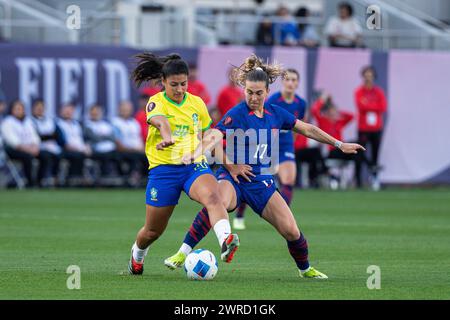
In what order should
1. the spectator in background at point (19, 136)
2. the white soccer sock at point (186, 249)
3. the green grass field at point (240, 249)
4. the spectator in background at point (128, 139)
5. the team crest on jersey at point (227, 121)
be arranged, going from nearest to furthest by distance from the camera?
the green grass field at point (240, 249) < the team crest on jersey at point (227, 121) < the white soccer sock at point (186, 249) < the spectator in background at point (19, 136) < the spectator in background at point (128, 139)

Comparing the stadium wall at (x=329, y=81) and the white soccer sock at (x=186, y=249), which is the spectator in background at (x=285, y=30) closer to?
the stadium wall at (x=329, y=81)

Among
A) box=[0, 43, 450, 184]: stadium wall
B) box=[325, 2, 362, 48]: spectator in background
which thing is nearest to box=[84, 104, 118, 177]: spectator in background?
box=[0, 43, 450, 184]: stadium wall

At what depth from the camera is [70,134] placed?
26.6 meters

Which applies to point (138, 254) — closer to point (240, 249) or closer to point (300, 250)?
point (300, 250)

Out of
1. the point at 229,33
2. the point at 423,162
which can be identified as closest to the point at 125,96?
the point at 229,33

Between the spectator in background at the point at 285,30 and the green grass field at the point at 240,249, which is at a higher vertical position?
the spectator in background at the point at 285,30

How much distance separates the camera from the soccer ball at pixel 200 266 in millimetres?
11141

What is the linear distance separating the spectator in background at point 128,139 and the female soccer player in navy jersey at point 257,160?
51.1 feet

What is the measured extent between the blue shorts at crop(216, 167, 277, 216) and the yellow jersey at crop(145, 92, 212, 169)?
1.50 feet

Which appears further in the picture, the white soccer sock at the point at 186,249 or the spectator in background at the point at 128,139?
the spectator in background at the point at 128,139

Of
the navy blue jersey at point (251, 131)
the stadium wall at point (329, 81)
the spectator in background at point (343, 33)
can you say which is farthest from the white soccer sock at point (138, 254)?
the spectator in background at point (343, 33)

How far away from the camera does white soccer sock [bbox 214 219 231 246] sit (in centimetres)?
1064

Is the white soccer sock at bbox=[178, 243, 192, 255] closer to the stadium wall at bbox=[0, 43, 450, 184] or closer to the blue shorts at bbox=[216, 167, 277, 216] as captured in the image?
the blue shorts at bbox=[216, 167, 277, 216]
